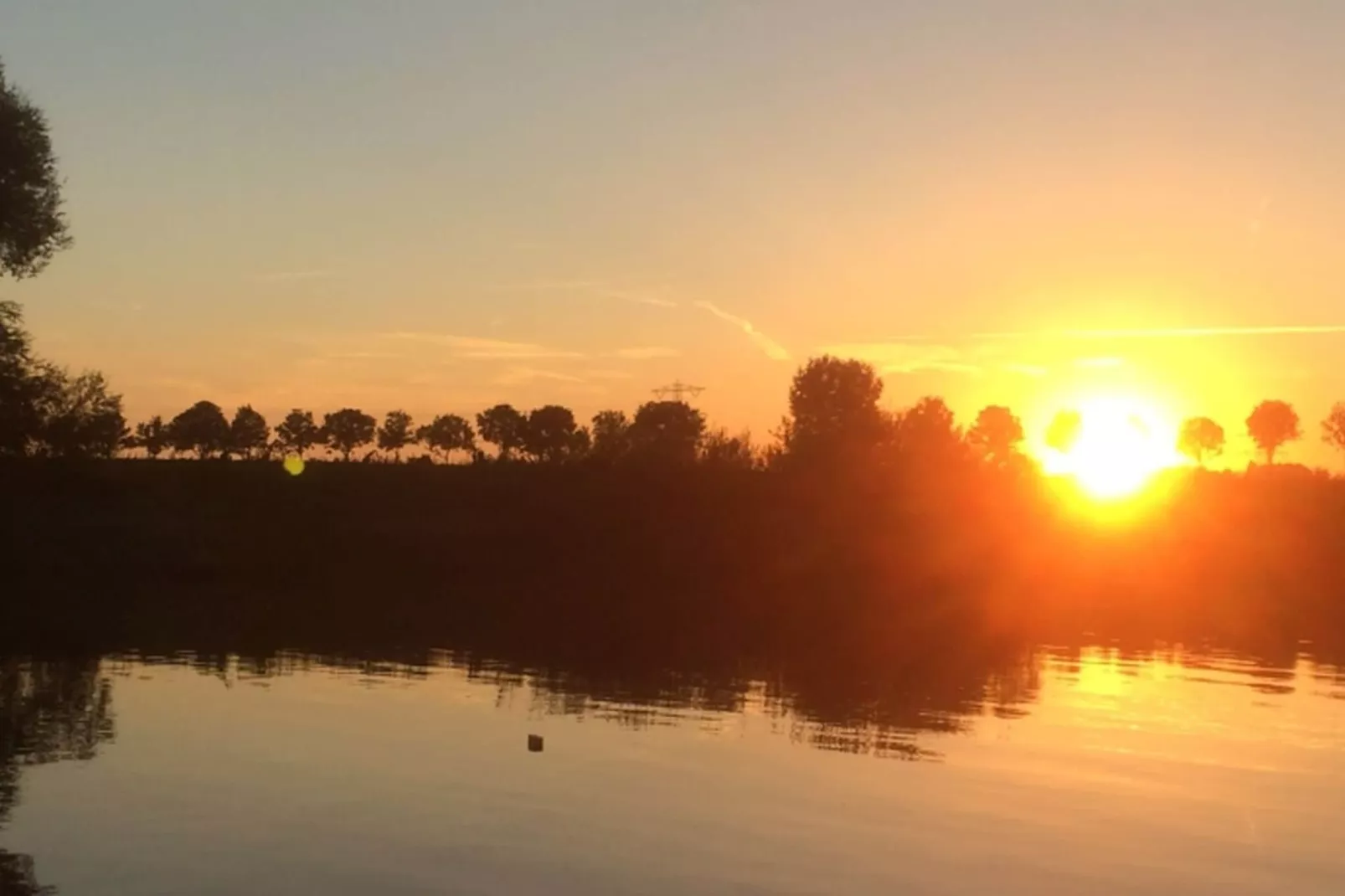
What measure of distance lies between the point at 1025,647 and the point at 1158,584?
28.6m

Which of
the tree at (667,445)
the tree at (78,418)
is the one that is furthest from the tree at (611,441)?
the tree at (78,418)

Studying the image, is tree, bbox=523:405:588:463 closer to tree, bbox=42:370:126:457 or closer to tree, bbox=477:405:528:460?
tree, bbox=477:405:528:460

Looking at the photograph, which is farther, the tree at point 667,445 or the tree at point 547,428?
the tree at point 547,428

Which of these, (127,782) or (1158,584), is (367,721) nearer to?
(127,782)

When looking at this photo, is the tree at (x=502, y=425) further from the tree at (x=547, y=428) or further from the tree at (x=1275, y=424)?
the tree at (x=1275, y=424)

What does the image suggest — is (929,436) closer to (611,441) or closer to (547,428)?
(611,441)

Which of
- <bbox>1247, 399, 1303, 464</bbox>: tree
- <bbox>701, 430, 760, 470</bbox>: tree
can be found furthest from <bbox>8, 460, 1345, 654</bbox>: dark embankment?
<bbox>1247, 399, 1303, 464</bbox>: tree

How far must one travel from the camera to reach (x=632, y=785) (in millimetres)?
23094

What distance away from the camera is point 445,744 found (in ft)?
84.8

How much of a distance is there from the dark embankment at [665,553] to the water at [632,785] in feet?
58.0

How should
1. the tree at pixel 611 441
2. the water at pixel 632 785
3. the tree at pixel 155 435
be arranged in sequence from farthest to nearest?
the tree at pixel 155 435
the tree at pixel 611 441
the water at pixel 632 785

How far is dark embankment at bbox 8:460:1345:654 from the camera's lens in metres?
58.5

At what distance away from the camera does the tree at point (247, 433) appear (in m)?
169

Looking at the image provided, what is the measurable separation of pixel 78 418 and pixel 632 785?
44864mm
